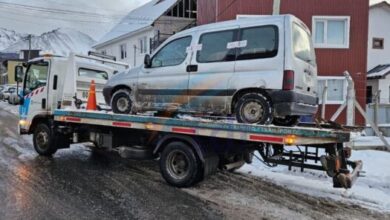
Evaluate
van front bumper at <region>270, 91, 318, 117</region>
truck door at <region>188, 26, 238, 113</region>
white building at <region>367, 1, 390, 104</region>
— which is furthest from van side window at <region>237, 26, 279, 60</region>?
white building at <region>367, 1, 390, 104</region>

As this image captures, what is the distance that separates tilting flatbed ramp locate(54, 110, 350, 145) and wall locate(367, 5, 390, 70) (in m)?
21.3

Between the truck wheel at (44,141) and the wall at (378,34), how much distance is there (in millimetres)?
21120

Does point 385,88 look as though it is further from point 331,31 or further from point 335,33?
point 331,31

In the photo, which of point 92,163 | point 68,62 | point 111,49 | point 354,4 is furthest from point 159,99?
point 111,49

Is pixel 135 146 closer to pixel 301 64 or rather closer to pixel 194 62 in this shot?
pixel 194 62

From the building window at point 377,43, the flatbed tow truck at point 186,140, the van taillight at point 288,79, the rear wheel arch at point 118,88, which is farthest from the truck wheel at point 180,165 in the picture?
the building window at point 377,43

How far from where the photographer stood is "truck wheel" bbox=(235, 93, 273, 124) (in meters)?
6.79

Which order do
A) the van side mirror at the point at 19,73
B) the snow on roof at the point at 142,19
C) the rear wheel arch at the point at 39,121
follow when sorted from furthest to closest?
the snow on roof at the point at 142,19, the van side mirror at the point at 19,73, the rear wheel arch at the point at 39,121

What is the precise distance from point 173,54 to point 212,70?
1.07m

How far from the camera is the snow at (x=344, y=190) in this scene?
6.96 metres

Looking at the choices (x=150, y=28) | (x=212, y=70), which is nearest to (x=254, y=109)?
(x=212, y=70)

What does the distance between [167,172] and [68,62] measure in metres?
4.69

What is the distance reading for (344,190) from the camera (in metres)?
7.43

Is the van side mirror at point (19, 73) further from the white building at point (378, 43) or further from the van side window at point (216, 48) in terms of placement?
the white building at point (378, 43)
